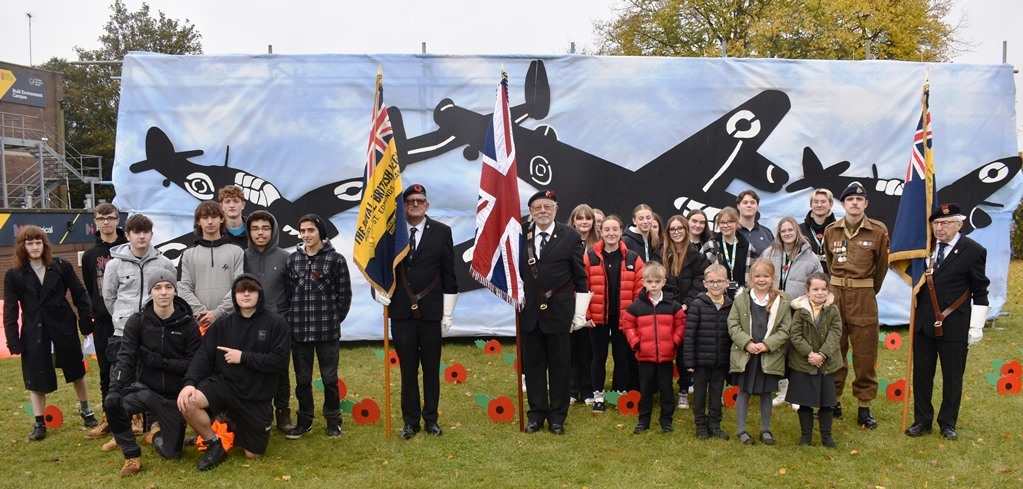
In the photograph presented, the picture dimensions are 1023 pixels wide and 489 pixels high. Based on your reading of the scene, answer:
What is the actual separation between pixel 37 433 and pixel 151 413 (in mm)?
1303

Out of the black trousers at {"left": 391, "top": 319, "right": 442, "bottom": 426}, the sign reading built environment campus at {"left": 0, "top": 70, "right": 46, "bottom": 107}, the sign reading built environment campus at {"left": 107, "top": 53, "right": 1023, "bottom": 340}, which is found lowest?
the black trousers at {"left": 391, "top": 319, "right": 442, "bottom": 426}

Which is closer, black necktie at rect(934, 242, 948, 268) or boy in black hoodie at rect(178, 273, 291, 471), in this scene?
boy in black hoodie at rect(178, 273, 291, 471)

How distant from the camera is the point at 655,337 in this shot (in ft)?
17.6

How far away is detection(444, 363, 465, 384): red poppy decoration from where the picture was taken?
7023 millimetres

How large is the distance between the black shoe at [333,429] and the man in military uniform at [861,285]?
3.75m

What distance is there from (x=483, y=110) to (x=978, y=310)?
5.35 meters

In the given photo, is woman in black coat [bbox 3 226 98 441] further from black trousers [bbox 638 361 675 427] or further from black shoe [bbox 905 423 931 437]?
black shoe [bbox 905 423 931 437]

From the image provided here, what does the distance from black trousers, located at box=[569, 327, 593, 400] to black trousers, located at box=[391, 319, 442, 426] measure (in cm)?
135

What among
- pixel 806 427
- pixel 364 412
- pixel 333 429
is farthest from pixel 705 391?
pixel 333 429

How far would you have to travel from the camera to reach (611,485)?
14.5 feet

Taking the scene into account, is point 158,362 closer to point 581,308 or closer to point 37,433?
point 37,433

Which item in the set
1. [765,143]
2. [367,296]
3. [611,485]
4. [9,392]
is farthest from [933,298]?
[9,392]

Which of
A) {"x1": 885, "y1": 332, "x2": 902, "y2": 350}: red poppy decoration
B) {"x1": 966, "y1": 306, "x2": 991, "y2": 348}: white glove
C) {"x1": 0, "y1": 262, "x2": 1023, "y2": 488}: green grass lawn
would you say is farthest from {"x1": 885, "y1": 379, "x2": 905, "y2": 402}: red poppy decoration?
{"x1": 885, "y1": 332, "x2": 902, "y2": 350}: red poppy decoration

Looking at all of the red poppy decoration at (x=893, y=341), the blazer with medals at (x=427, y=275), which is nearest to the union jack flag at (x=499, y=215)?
the blazer with medals at (x=427, y=275)
